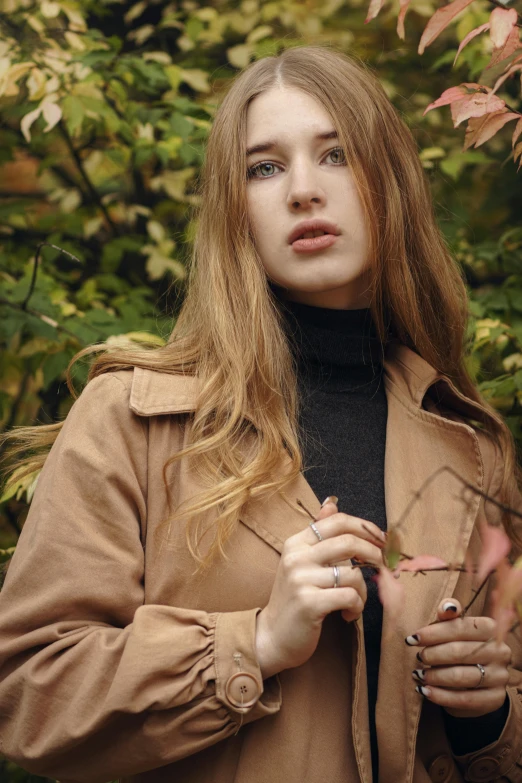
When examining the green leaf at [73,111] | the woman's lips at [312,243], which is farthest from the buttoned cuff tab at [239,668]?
the green leaf at [73,111]

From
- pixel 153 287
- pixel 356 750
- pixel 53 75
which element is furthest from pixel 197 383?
pixel 153 287

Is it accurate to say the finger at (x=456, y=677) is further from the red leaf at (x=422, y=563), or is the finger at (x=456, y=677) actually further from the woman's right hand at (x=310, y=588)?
the red leaf at (x=422, y=563)

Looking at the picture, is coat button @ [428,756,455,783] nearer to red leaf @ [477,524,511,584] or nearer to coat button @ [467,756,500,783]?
coat button @ [467,756,500,783]

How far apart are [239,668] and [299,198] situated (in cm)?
93

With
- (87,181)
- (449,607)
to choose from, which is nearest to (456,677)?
(449,607)

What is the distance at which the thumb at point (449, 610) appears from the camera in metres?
1.65

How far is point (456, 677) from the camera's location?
170 centimetres

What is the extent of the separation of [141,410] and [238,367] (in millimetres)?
237

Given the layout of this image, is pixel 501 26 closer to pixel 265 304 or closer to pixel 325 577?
pixel 265 304

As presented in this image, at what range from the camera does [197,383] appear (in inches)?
74.1

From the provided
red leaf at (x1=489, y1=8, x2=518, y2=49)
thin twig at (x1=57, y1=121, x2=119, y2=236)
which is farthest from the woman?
thin twig at (x1=57, y1=121, x2=119, y2=236)

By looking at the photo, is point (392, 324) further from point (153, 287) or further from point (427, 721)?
point (153, 287)

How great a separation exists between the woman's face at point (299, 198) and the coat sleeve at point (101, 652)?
0.56 meters

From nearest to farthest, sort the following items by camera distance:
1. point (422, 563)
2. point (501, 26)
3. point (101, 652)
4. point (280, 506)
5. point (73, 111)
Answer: point (422, 563) → point (501, 26) → point (101, 652) → point (280, 506) → point (73, 111)
